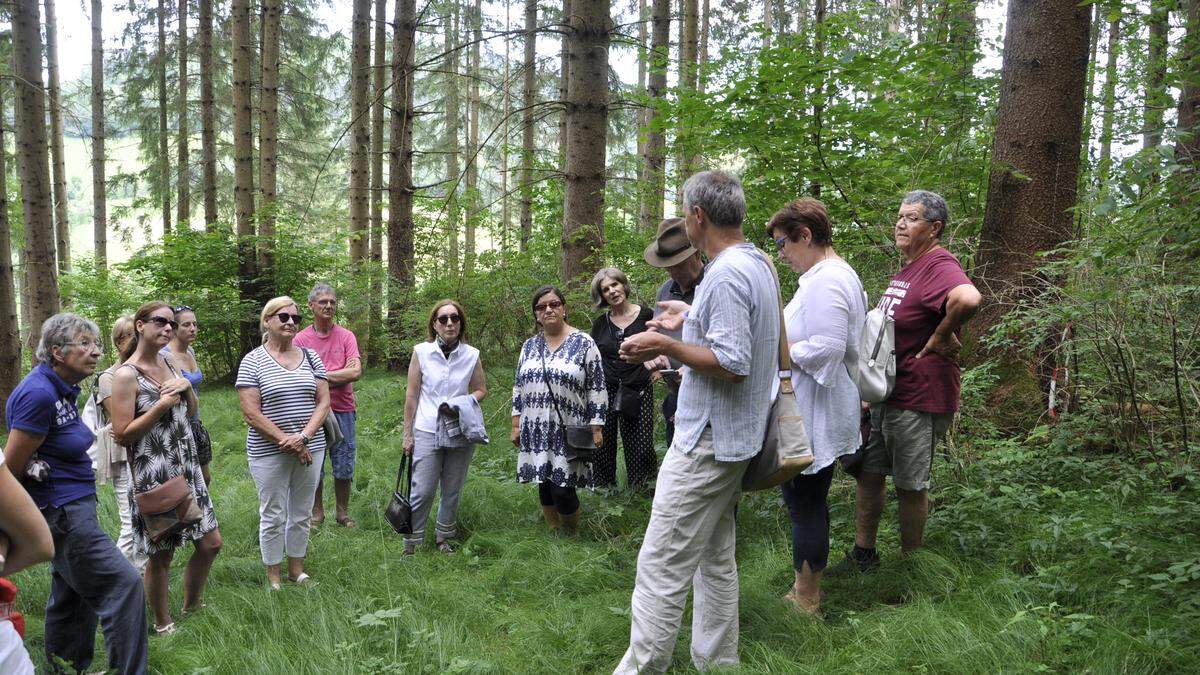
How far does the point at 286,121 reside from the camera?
65.5ft

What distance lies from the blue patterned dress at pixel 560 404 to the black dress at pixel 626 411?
227mm

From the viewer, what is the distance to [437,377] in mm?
5273

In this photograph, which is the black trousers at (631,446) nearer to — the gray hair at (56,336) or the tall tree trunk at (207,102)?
the gray hair at (56,336)

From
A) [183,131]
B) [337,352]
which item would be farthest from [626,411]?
[183,131]

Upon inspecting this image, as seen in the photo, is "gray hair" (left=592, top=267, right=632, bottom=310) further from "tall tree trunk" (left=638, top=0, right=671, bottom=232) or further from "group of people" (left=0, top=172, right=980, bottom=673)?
"tall tree trunk" (left=638, top=0, right=671, bottom=232)

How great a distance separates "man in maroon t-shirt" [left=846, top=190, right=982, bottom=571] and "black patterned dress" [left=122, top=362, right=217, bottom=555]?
141 inches

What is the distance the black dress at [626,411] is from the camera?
18.0 feet

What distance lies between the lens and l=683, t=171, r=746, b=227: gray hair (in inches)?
114

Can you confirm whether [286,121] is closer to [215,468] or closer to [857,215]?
[215,468]

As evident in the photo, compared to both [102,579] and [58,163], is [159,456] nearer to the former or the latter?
[102,579]

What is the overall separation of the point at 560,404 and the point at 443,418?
0.81 meters

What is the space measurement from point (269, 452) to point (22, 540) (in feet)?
9.28

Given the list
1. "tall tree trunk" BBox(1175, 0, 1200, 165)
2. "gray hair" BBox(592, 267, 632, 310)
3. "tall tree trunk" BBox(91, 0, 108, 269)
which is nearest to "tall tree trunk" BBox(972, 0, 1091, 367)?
"tall tree trunk" BBox(1175, 0, 1200, 165)

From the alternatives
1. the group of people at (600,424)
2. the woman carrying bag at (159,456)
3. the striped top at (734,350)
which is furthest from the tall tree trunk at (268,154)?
the striped top at (734,350)
